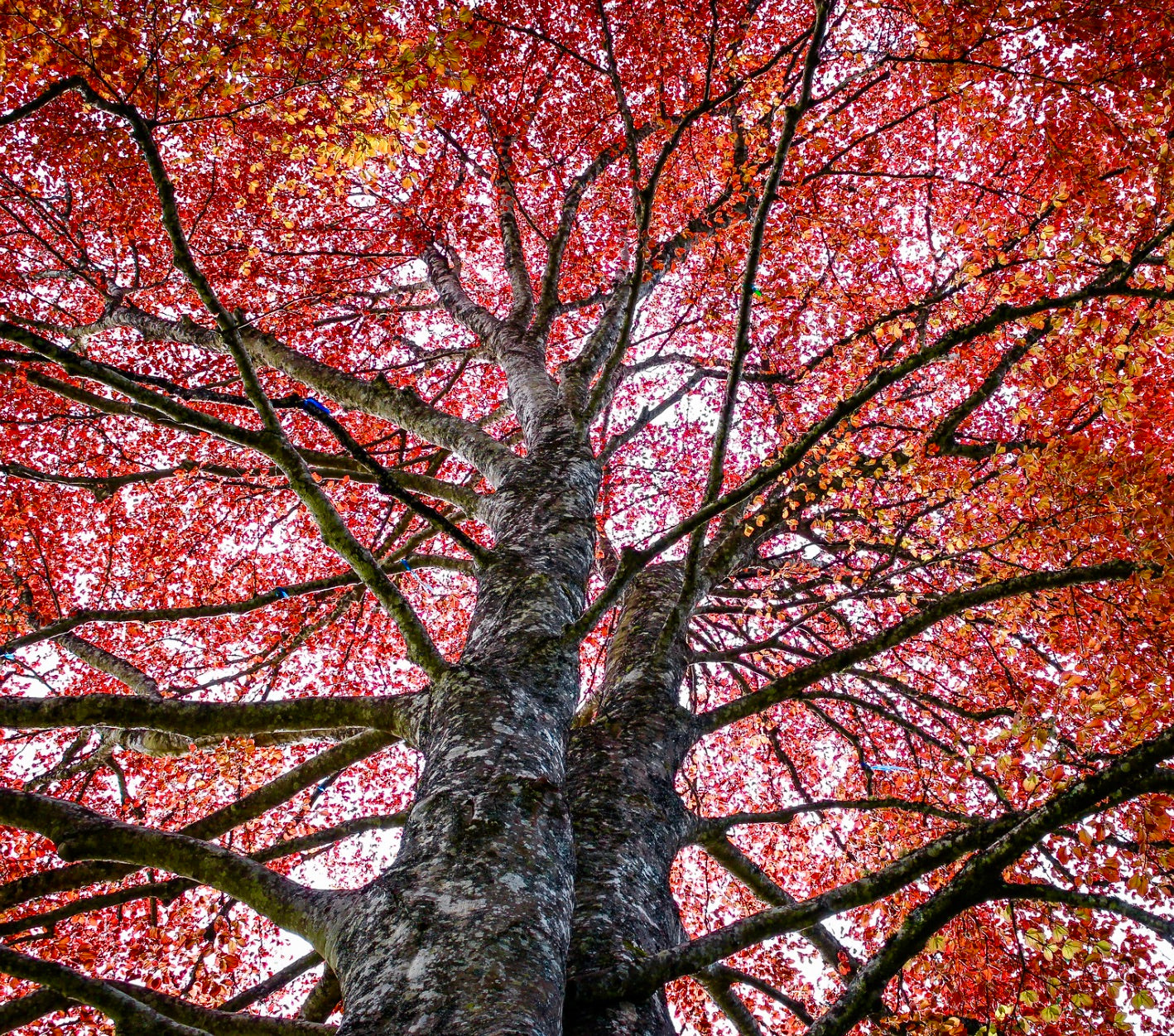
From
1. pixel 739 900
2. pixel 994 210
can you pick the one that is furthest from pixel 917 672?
pixel 994 210

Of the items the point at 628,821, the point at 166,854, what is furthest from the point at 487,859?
the point at 628,821

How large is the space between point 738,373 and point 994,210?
7.83 meters

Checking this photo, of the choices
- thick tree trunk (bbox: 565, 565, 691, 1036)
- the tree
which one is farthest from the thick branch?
thick tree trunk (bbox: 565, 565, 691, 1036)

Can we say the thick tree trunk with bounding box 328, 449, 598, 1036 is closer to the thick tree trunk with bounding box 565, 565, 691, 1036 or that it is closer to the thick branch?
the thick branch

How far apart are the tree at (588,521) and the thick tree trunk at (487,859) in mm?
23

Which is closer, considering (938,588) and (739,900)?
(739,900)

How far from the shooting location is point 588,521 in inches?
196

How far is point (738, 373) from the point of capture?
364 cm

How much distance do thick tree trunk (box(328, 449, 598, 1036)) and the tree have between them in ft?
0.07

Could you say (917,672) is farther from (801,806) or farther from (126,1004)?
(126,1004)

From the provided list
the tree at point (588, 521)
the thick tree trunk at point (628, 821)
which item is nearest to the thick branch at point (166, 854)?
the tree at point (588, 521)

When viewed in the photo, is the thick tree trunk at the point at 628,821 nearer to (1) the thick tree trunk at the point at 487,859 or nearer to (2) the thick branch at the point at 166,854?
(1) the thick tree trunk at the point at 487,859

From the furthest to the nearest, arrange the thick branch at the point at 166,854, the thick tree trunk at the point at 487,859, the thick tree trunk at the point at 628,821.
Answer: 1. the thick tree trunk at the point at 628,821
2. the thick branch at the point at 166,854
3. the thick tree trunk at the point at 487,859

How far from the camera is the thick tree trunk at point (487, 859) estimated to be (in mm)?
2232
